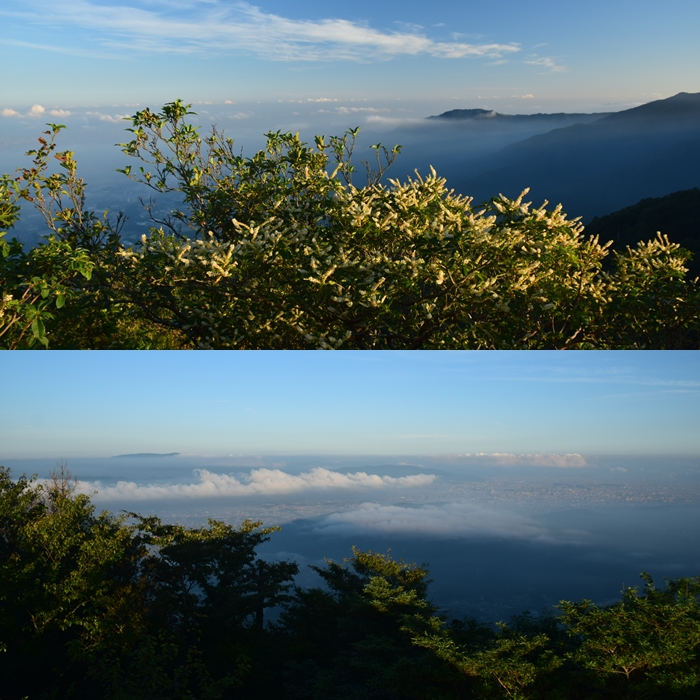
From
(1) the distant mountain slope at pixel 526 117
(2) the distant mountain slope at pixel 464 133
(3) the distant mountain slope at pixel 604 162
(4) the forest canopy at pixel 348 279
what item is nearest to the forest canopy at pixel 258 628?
(4) the forest canopy at pixel 348 279

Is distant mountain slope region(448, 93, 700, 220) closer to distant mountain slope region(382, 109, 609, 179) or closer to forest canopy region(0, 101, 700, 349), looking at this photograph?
distant mountain slope region(382, 109, 609, 179)

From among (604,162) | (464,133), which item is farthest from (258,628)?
(604,162)

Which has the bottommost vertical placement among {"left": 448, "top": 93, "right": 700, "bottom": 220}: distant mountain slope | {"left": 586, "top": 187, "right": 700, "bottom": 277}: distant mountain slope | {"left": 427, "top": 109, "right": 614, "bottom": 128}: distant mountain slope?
{"left": 586, "top": 187, "right": 700, "bottom": 277}: distant mountain slope

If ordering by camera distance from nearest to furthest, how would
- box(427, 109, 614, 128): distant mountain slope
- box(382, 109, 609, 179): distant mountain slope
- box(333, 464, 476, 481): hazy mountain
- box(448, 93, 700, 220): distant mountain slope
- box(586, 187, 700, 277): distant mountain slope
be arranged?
box(333, 464, 476, 481): hazy mountain < box(586, 187, 700, 277): distant mountain slope < box(382, 109, 609, 179): distant mountain slope < box(448, 93, 700, 220): distant mountain slope < box(427, 109, 614, 128): distant mountain slope

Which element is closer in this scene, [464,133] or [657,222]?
[657,222]

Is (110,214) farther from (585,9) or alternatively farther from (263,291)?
(585,9)

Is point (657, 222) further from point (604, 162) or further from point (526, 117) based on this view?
point (526, 117)

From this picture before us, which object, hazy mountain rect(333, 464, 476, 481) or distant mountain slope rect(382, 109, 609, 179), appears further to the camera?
distant mountain slope rect(382, 109, 609, 179)

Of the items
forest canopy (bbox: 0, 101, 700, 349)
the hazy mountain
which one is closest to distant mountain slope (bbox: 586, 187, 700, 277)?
forest canopy (bbox: 0, 101, 700, 349)
